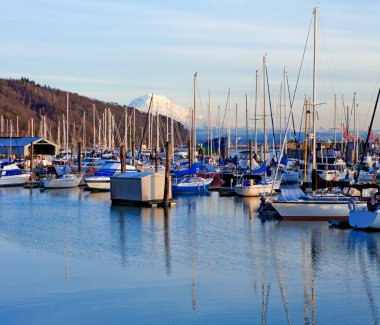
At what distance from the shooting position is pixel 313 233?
33406mm

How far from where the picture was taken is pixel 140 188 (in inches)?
1822

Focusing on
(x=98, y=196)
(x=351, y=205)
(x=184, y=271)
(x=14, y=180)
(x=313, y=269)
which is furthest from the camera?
(x=14, y=180)

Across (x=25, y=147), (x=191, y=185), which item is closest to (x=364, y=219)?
(x=191, y=185)

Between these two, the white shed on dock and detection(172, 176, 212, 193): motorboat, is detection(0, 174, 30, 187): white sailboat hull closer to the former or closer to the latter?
detection(172, 176, 212, 193): motorboat

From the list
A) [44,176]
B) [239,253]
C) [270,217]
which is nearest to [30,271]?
[239,253]

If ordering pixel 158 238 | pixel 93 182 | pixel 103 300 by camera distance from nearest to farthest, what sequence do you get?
pixel 103 300 → pixel 158 238 → pixel 93 182

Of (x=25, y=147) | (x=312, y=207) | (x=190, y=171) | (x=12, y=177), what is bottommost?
(x=312, y=207)

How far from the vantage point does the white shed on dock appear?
46.1 meters

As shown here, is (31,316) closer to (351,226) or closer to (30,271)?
(30,271)

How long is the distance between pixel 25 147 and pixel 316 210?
67.1 m

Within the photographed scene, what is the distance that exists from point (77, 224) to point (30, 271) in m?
13.4

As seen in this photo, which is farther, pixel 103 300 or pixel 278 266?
pixel 278 266

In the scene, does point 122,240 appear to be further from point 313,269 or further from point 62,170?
point 62,170

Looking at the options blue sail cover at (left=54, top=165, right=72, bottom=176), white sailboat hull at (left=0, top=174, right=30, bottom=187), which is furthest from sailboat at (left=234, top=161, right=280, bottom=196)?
blue sail cover at (left=54, top=165, right=72, bottom=176)
